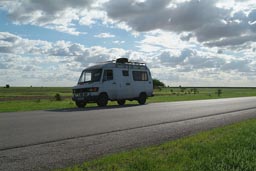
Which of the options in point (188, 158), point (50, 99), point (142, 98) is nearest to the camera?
point (188, 158)

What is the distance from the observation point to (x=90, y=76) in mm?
21109

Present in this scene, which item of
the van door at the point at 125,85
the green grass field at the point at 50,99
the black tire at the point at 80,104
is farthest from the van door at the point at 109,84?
the green grass field at the point at 50,99

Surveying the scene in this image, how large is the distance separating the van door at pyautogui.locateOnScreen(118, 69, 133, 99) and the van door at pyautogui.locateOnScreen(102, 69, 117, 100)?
0.54 metres

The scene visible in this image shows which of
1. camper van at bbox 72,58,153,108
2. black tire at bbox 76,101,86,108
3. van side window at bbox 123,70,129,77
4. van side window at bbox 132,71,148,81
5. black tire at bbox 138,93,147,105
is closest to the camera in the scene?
camper van at bbox 72,58,153,108

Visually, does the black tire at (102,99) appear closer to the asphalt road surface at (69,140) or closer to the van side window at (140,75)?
the van side window at (140,75)

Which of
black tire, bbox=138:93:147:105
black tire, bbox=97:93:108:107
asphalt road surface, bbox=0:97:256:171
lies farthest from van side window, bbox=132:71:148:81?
asphalt road surface, bbox=0:97:256:171

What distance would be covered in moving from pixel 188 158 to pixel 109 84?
1534cm

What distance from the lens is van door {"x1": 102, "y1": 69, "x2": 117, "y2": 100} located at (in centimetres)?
2073

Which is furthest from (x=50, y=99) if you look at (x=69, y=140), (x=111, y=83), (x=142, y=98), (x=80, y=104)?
(x=69, y=140)

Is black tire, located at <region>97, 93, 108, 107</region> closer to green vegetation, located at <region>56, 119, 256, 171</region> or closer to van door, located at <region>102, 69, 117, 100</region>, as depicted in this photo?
van door, located at <region>102, 69, 117, 100</region>

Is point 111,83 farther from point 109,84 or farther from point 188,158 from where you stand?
point 188,158

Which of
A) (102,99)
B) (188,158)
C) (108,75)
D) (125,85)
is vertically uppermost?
(108,75)

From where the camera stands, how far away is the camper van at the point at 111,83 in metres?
20.3

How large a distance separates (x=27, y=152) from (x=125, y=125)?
4.77 meters
